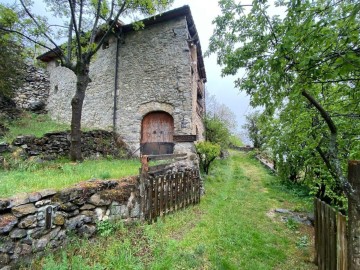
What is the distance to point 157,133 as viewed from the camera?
9.56 meters

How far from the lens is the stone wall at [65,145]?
6.68 metres

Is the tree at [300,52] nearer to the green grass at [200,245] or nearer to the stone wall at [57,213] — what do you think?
the green grass at [200,245]

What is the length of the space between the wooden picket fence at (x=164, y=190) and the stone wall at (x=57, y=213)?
25cm

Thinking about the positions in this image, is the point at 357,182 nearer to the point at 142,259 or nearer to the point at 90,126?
the point at 142,259

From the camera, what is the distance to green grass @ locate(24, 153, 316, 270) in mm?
2973

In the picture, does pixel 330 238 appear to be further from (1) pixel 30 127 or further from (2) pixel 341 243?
(1) pixel 30 127

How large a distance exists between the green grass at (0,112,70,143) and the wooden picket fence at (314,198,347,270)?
7.97 meters

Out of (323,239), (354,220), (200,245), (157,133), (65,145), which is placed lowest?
(200,245)

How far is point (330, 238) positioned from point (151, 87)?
27.3ft

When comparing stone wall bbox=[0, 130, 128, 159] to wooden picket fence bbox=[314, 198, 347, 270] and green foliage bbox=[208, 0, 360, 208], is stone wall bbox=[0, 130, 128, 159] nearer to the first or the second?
green foliage bbox=[208, 0, 360, 208]

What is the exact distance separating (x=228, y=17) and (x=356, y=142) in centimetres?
230

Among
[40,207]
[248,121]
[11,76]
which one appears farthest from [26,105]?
[248,121]

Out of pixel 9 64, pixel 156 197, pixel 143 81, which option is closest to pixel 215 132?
pixel 143 81

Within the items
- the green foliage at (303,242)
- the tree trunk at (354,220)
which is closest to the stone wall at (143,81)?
the green foliage at (303,242)
